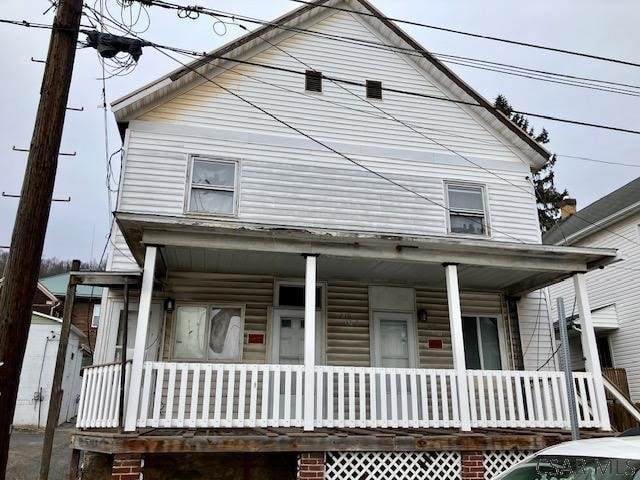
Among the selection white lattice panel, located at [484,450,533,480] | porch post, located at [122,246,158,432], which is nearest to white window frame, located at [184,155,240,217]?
porch post, located at [122,246,158,432]

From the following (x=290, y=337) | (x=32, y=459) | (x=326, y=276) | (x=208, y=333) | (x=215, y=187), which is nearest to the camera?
(x=208, y=333)

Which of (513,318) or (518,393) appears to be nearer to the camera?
(518,393)

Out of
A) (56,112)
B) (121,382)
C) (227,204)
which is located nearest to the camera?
(56,112)

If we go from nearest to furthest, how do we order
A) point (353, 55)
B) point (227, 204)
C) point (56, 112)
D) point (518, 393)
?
point (56, 112), point (518, 393), point (227, 204), point (353, 55)

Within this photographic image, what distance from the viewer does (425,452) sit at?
7453 mm

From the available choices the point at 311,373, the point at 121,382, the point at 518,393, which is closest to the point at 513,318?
the point at 518,393

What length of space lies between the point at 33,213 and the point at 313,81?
7713 mm

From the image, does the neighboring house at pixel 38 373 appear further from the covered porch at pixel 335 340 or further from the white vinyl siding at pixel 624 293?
the white vinyl siding at pixel 624 293

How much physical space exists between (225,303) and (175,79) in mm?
4593

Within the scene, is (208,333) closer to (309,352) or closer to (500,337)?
(309,352)

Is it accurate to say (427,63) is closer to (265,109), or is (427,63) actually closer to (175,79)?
(265,109)

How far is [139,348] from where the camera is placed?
7.09m

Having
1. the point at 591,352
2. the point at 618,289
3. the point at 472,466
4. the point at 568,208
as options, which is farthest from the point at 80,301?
the point at 591,352

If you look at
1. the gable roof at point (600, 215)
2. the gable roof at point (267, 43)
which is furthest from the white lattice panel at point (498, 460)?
the gable roof at point (600, 215)
